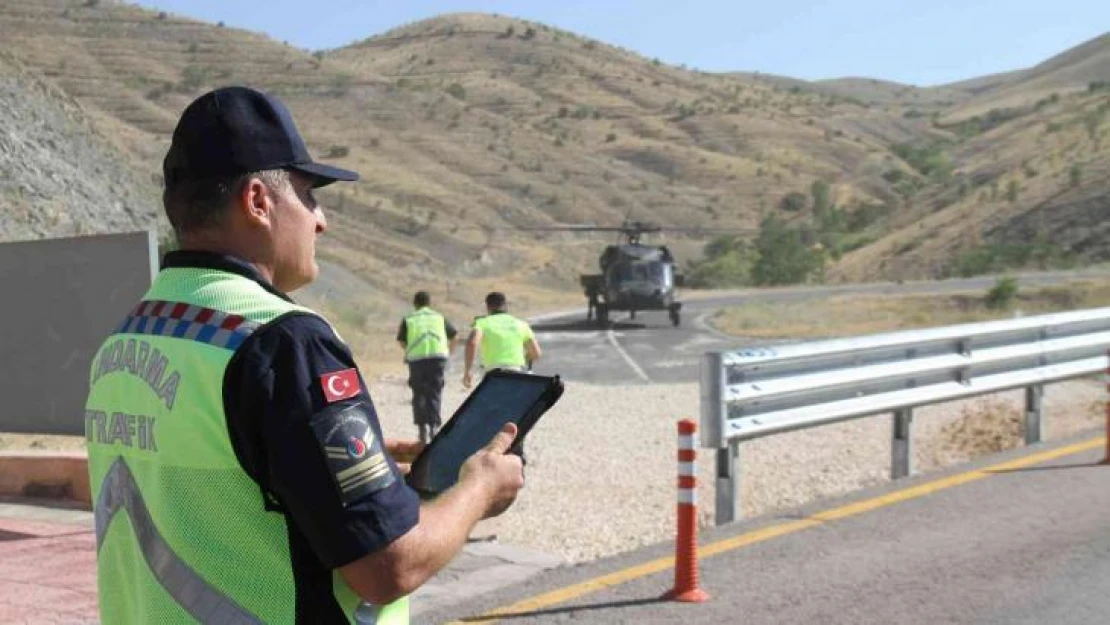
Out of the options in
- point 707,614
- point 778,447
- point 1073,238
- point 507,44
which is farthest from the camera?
point 507,44

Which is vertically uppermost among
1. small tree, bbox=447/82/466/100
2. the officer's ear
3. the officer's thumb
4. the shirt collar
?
small tree, bbox=447/82/466/100

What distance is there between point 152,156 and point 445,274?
14.3m

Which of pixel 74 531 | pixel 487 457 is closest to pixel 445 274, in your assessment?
pixel 74 531

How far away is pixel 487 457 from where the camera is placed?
240 centimetres

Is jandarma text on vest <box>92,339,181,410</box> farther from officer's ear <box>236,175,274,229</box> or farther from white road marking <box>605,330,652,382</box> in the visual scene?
white road marking <box>605,330,652,382</box>

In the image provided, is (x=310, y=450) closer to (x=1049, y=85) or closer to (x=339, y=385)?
(x=339, y=385)

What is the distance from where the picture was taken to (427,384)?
1361 centimetres

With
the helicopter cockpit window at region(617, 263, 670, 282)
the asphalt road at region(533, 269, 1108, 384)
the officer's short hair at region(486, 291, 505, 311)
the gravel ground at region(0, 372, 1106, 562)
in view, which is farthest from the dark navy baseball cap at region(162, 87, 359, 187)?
the helicopter cockpit window at region(617, 263, 670, 282)

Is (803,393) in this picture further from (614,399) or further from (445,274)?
(445,274)

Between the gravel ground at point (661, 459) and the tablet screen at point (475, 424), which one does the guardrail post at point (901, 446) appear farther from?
the tablet screen at point (475, 424)

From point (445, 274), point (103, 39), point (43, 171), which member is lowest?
point (445, 274)

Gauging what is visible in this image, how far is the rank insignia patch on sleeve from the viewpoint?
2012 millimetres

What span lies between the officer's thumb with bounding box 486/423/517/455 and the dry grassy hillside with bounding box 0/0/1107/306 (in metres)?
34.9

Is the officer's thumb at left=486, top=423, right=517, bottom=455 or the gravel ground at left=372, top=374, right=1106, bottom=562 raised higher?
the officer's thumb at left=486, top=423, right=517, bottom=455
